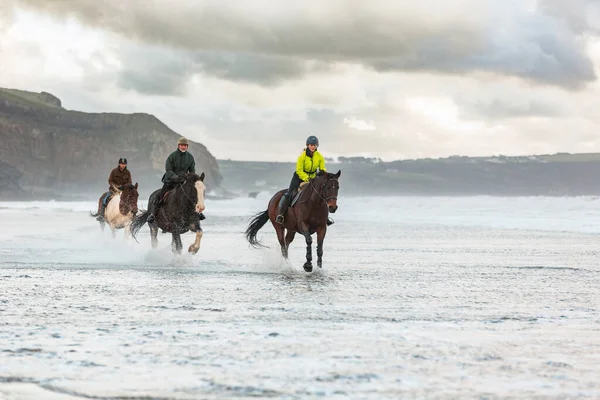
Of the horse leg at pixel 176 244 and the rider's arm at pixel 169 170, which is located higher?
the rider's arm at pixel 169 170

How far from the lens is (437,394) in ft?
17.2

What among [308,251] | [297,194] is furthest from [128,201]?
[308,251]

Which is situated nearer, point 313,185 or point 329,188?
point 329,188

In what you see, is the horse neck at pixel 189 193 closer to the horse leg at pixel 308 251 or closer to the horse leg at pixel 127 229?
the horse leg at pixel 308 251

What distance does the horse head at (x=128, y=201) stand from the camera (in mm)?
20281

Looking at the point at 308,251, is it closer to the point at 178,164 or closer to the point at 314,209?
the point at 314,209

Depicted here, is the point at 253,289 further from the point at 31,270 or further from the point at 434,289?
the point at 31,270

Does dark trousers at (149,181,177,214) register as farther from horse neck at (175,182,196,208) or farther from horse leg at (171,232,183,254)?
horse leg at (171,232,183,254)

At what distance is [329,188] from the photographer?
14.7 metres

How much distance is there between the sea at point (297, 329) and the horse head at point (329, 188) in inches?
48.0

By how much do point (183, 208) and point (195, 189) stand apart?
0.52 meters

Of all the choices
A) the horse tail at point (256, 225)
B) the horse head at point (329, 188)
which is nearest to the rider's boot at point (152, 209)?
the horse tail at point (256, 225)

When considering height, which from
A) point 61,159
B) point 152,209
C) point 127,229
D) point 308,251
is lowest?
point 308,251

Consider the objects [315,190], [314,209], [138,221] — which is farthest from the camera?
[138,221]
